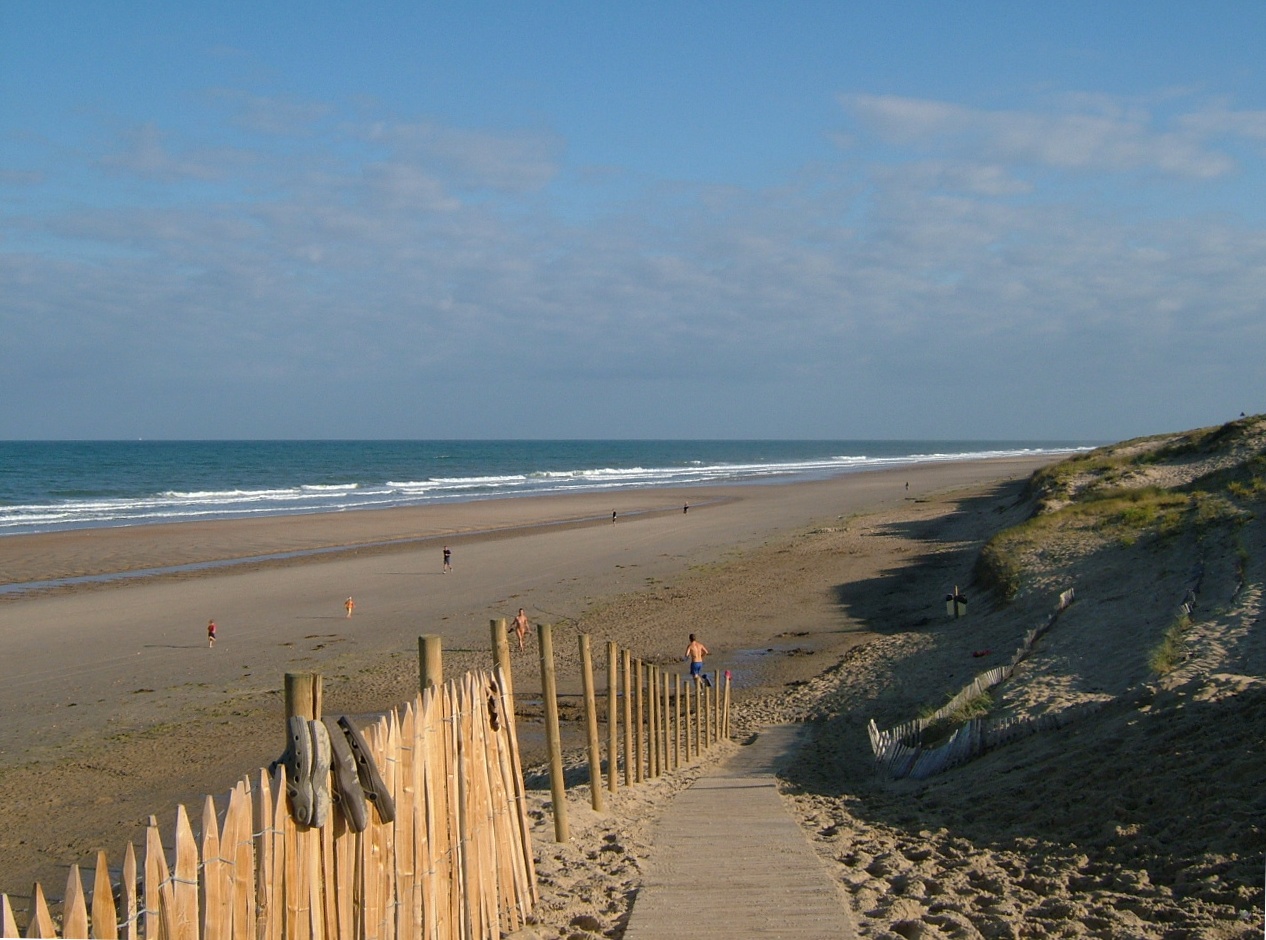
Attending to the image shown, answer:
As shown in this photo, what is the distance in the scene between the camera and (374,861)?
14.7 ft

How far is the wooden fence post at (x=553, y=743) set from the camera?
7.18 m

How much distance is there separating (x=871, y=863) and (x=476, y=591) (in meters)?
19.6

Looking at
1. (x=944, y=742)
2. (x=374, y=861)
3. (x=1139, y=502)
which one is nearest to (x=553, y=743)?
(x=374, y=861)

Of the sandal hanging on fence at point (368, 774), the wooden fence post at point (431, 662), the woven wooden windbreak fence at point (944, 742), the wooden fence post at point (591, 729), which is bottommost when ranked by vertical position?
the woven wooden windbreak fence at point (944, 742)

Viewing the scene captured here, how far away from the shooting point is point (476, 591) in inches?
1010

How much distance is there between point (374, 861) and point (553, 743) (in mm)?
2762

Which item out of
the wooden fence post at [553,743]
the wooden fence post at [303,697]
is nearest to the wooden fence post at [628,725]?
the wooden fence post at [553,743]

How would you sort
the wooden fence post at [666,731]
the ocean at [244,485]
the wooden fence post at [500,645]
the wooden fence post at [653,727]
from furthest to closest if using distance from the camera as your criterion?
the ocean at [244,485], the wooden fence post at [666,731], the wooden fence post at [653,727], the wooden fence post at [500,645]

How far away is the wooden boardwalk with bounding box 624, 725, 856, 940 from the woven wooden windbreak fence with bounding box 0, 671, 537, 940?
2.93ft

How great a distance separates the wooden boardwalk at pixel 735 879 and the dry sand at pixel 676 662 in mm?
213

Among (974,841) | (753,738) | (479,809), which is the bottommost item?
(753,738)

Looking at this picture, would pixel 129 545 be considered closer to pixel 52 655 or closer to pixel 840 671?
pixel 52 655

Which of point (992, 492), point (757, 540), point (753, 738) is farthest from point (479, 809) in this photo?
point (992, 492)

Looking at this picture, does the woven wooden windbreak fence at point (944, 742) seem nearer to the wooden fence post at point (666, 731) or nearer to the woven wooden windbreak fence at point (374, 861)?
the wooden fence post at point (666, 731)
